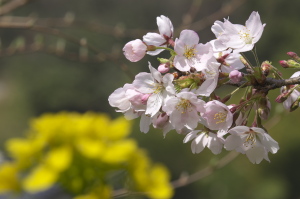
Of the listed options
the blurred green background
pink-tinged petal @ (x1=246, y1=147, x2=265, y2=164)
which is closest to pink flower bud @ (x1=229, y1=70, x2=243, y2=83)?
pink-tinged petal @ (x1=246, y1=147, x2=265, y2=164)

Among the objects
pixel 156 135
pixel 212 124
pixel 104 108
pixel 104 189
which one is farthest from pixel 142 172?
pixel 104 108

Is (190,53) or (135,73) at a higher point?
(135,73)

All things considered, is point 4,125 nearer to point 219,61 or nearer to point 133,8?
point 133,8

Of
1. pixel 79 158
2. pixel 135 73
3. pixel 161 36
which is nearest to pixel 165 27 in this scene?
pixel 161 36

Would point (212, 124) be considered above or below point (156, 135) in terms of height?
below

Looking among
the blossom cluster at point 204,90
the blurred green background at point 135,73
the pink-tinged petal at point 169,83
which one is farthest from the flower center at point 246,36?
A: the blurred green background at point 135,73

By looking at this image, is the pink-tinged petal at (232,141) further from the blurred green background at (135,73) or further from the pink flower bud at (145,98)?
the blurred green background at (135,73)

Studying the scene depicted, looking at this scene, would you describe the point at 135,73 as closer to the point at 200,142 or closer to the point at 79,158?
the point at 200,142
